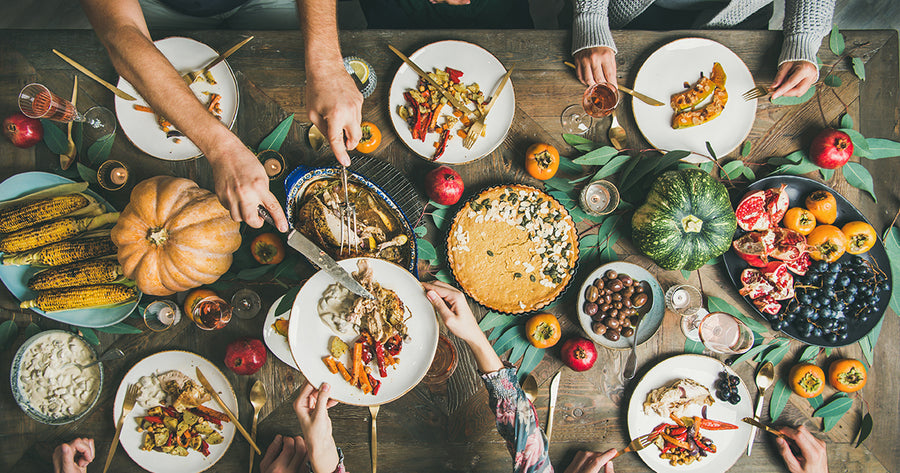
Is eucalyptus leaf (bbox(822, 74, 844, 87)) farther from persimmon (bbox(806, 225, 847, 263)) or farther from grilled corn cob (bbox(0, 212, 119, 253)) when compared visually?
grilled corn cob (bbox(0, 212, 119, 253))

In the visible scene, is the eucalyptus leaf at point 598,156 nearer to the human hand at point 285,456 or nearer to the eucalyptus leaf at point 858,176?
the eucalyptus leaf at point 858,176

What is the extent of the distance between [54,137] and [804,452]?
3.55 meters

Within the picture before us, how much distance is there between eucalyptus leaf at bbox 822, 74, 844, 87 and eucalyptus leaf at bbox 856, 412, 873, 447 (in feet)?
4.92

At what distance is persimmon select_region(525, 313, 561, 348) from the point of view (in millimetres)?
1815

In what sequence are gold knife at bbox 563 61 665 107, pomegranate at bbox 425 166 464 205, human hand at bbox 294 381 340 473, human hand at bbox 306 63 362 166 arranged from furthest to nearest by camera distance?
1. gold knife at bbox 563 61 665 107
2. pomegranate at bbox 425 166 464 205
3. human hand at bbox 294 381 340 473
4. human hand at bbox 306 63 362 166

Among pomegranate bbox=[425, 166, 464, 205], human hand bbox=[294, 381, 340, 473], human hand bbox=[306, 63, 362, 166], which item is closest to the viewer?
human hand bbox=[306, 63, 362, 166]

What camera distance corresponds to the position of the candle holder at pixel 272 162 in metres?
1.83

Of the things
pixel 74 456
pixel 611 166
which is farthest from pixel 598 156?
pixel 74 456

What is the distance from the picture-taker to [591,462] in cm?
186

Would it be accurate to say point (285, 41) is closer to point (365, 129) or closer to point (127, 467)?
point (365, 129)

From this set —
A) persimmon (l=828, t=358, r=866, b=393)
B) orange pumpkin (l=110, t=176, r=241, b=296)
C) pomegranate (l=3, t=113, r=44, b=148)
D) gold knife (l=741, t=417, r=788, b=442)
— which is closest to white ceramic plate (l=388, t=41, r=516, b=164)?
orange pumpkin (l=110, t=176, r=241, b=296)

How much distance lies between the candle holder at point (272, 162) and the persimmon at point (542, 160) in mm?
1072

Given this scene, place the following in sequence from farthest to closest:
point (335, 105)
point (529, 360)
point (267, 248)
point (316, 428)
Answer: point (529, 360)
point (267, 248)
point (316, 428)
point (335, 105)

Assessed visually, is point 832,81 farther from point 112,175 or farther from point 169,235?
point 112,175
